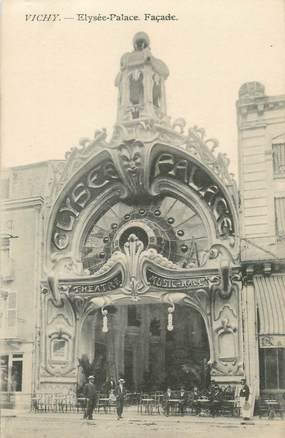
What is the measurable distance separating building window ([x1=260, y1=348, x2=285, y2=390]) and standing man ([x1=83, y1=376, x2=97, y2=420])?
3.74m

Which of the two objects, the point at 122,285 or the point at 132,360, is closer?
the point at 122,285

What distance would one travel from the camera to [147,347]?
20.0m

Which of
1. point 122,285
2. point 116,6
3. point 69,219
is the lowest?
point 122,285

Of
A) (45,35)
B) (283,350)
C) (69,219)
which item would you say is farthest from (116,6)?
(283,350)

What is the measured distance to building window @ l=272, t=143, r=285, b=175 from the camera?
1611cm

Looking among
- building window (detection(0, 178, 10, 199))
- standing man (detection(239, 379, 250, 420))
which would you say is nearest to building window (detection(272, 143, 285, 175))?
standing man (detection(239, 379, 250, 420))

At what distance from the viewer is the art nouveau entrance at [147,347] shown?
17641 mm

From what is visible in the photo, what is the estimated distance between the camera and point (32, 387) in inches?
687

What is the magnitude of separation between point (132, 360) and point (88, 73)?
780 centimetres

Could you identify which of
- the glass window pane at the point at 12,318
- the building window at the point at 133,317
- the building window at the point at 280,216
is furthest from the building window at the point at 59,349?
the building window at the point at 280,216

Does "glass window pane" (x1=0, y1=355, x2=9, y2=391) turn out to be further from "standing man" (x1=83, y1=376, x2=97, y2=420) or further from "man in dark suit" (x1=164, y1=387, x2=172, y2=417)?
"man in dark suit" (x1=164, y1=387, x2=172, y2=417)

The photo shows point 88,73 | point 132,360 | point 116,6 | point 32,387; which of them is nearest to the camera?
point 116,6

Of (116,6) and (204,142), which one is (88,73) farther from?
(204,142)

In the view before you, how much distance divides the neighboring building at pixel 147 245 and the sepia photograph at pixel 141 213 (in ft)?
0.12
